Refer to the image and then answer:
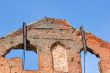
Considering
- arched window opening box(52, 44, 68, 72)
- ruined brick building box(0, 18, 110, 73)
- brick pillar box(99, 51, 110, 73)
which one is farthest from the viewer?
brick pillar box(99, 51, 110, 73)

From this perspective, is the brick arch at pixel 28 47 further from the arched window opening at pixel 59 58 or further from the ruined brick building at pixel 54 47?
the arched window opening at pixel 59 58

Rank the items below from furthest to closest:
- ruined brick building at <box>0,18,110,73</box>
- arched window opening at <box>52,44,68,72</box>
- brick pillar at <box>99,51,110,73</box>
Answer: brick pillar at <box>99,51,110,73</box>, arched window opening at <box>52,44,68,72</box>, ruined brick building at <box>0,18,110,73</box>

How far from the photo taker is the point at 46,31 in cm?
2011

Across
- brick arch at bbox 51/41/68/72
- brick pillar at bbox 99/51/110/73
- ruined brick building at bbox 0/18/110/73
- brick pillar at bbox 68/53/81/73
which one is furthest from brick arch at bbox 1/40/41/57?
brick pillar at bbox 99/51/110/73

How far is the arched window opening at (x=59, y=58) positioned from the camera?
63.1 feet

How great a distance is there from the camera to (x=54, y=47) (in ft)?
64.8

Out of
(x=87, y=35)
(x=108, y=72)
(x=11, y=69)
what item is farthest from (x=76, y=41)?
(x=11, y=69)

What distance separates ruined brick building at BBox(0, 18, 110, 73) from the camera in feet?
62.6

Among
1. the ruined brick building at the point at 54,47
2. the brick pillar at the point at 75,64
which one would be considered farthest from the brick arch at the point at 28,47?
the brick pillar at the point at 75,64

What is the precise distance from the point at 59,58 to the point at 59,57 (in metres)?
0.04

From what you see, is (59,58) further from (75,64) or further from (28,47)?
(28,47)

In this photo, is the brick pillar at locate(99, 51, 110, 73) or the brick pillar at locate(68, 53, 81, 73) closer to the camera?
the brick pillar at locate(68, 53, 81, 73)

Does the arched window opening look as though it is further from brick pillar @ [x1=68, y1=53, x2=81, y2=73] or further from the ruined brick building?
brick pillar @ [x1=68, y1=53, x2=81, y2=73]

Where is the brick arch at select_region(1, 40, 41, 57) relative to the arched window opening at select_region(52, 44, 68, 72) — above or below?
above
